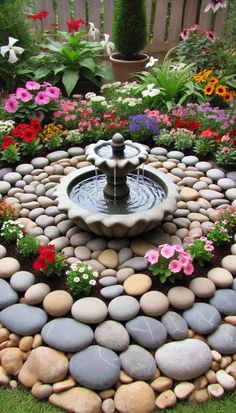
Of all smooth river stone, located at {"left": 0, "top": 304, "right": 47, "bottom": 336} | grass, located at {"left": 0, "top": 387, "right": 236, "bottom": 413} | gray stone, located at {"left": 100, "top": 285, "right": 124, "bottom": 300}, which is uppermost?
gray stone, located at {"left": 100, "top": 285, "right": 124, "bottom": 300}

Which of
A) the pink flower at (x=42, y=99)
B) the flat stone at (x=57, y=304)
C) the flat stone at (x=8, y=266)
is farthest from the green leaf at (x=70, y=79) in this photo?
the flat stone at (x=57, y=304)

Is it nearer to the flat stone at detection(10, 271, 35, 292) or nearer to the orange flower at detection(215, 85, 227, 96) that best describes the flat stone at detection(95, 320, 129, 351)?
the flat stone at detection(10, 271, 35, 292)

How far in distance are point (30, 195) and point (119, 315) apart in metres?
1.47

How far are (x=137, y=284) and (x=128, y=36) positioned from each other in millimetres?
4732

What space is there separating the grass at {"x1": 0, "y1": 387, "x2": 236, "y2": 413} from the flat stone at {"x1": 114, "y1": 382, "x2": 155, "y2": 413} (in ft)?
0.41

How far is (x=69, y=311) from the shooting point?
2623 mm

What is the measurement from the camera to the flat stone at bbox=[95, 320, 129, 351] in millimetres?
2432

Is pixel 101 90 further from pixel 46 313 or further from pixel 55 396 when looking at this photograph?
pixel 55 396

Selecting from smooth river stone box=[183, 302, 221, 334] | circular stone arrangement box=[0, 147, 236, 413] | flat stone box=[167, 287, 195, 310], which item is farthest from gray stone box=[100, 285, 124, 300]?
smooth river stone box=[183, 302, 221, 334]

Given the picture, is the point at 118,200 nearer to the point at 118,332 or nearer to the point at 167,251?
the point at 167,251

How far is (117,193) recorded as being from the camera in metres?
3.35

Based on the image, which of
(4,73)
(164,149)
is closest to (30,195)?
(164,149)

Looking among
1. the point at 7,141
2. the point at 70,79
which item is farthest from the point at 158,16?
the point at 7,141

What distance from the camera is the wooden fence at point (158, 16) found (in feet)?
24.7
